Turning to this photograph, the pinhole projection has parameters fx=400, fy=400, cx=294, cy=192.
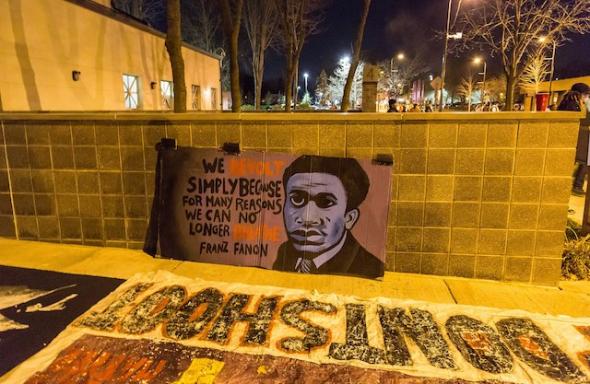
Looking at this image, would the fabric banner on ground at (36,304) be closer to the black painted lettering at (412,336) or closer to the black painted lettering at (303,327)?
the black painted lettering at (303,327)

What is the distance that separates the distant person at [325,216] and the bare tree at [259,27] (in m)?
28.3

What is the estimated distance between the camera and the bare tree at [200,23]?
3784cm

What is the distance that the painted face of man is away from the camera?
3998mm

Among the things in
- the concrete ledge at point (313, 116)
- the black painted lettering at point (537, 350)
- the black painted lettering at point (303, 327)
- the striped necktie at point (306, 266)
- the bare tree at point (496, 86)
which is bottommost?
the black painted lettering at point (537, 350)

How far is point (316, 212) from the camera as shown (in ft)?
13.2

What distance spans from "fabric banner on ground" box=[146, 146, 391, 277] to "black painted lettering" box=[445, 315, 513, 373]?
1.01 m

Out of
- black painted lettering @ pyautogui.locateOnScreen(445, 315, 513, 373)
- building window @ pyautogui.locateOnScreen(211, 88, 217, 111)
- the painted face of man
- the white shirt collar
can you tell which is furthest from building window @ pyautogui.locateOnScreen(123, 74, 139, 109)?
black painted lettering @ pyautogui.locateOnScreen(445, 315, 513, 373)

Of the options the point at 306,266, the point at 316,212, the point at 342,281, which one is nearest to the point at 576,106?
the point at 316,212

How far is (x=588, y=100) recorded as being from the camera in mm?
7121

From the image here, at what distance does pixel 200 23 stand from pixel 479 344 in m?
41.2

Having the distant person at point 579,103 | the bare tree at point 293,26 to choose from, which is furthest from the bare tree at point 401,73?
the distant person at point 579,103

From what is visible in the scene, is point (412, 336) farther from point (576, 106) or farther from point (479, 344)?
point (576, 106)

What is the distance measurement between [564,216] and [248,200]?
121 inches

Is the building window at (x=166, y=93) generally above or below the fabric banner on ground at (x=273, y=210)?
above
